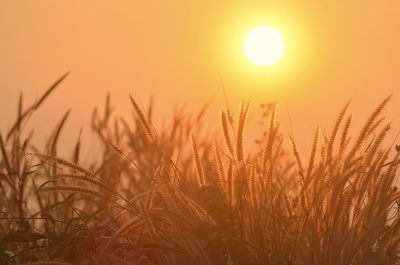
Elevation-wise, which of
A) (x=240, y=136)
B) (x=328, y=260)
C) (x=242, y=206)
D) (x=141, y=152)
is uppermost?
(x=141, y=152)

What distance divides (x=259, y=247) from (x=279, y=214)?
0.17 m

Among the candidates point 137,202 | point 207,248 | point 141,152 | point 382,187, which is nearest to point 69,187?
point 137,202

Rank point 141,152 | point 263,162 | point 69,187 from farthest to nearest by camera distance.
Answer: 1. point 141,152
2. point 263,162
3. point 69,187

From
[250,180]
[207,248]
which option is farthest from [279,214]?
[207,248]

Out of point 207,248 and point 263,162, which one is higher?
point 263,162

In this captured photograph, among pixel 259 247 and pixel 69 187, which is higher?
pixel 69 187

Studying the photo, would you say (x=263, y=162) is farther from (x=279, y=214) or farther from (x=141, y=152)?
(x=141, y=152)

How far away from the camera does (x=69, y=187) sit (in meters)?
1.94

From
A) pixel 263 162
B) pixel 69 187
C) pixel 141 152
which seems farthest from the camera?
pixel 141 152

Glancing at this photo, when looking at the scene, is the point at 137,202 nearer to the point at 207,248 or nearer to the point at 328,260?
the point at 207,248

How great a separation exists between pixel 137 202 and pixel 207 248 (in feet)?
0.70

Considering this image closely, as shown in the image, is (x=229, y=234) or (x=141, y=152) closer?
(x=229, y=234)

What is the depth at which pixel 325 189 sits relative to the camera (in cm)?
203

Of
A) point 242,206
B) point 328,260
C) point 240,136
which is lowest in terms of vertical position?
point 328,260
